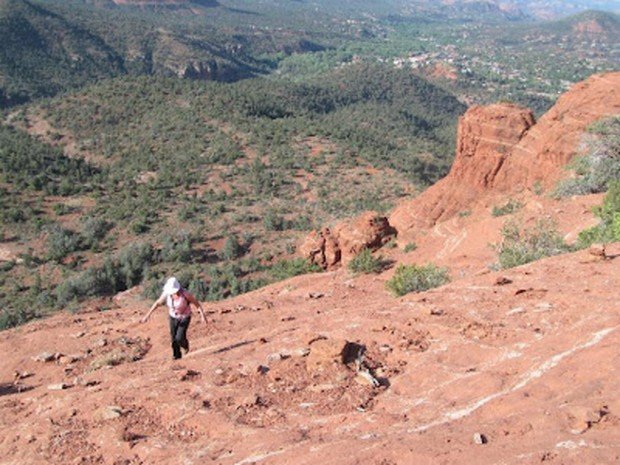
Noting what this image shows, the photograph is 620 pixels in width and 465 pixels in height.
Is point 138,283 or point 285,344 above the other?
point 285,344

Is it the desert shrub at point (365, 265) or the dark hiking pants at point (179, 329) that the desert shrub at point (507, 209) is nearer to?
the desert shrub at point (365, 265)

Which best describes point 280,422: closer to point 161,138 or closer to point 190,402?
point 190,402

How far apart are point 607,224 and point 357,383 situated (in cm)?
910

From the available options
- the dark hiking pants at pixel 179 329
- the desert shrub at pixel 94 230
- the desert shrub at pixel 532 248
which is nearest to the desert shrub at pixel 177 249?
the desert shrub at pixel 94 230

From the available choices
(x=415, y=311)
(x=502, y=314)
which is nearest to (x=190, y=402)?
(x=415, y=311)

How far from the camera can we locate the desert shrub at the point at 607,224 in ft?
37.3

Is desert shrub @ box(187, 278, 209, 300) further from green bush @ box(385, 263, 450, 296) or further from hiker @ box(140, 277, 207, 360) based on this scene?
hiker @ box(140, 277, 207, 360)

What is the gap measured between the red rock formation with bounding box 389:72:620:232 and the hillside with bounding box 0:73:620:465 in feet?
43.4

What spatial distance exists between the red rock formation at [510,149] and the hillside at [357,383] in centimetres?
1324

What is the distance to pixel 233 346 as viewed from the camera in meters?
8.28

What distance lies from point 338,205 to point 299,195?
14.0ft

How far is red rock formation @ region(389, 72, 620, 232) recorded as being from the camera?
71.7ft

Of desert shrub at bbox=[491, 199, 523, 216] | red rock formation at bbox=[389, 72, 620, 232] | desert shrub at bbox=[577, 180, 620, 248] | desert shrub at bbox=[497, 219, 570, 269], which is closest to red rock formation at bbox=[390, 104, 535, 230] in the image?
red rock formation at bbox=[389, 72, 620, 232]

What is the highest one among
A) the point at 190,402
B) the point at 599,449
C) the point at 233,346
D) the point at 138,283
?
the point at 599,449
